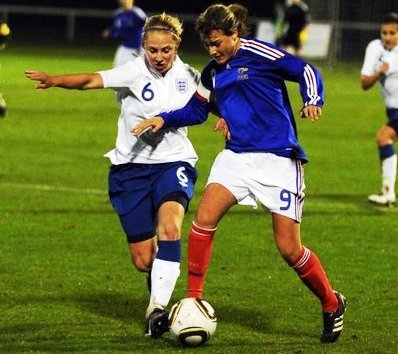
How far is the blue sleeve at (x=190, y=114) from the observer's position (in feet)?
28.1

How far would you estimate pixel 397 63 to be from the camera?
15.3m

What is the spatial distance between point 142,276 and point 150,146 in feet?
6.48

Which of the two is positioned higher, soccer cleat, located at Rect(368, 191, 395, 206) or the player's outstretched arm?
the player's outstretched arm

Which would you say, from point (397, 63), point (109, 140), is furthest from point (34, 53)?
point (397, 63)

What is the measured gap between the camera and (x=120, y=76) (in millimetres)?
8750

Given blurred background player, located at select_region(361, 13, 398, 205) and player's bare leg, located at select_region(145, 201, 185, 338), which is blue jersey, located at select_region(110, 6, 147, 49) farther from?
player's bare leg, located at select_region(145, 201, 185, 338)

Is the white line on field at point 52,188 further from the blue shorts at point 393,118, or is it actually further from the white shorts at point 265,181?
the white shorts at point 265,181

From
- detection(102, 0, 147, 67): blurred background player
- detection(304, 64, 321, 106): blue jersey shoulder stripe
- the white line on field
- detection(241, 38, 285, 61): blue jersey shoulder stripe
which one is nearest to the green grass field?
the white line on field

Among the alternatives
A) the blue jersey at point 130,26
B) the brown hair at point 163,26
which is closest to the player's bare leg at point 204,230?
the brown hair at point 163,26

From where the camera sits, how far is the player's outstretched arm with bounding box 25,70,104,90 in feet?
27.5

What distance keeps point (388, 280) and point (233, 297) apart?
149 cm

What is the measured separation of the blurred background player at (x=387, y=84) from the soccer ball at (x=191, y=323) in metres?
7.23

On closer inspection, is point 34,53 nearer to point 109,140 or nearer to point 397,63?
point 109,140

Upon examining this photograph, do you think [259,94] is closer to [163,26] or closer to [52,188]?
[163,26]
